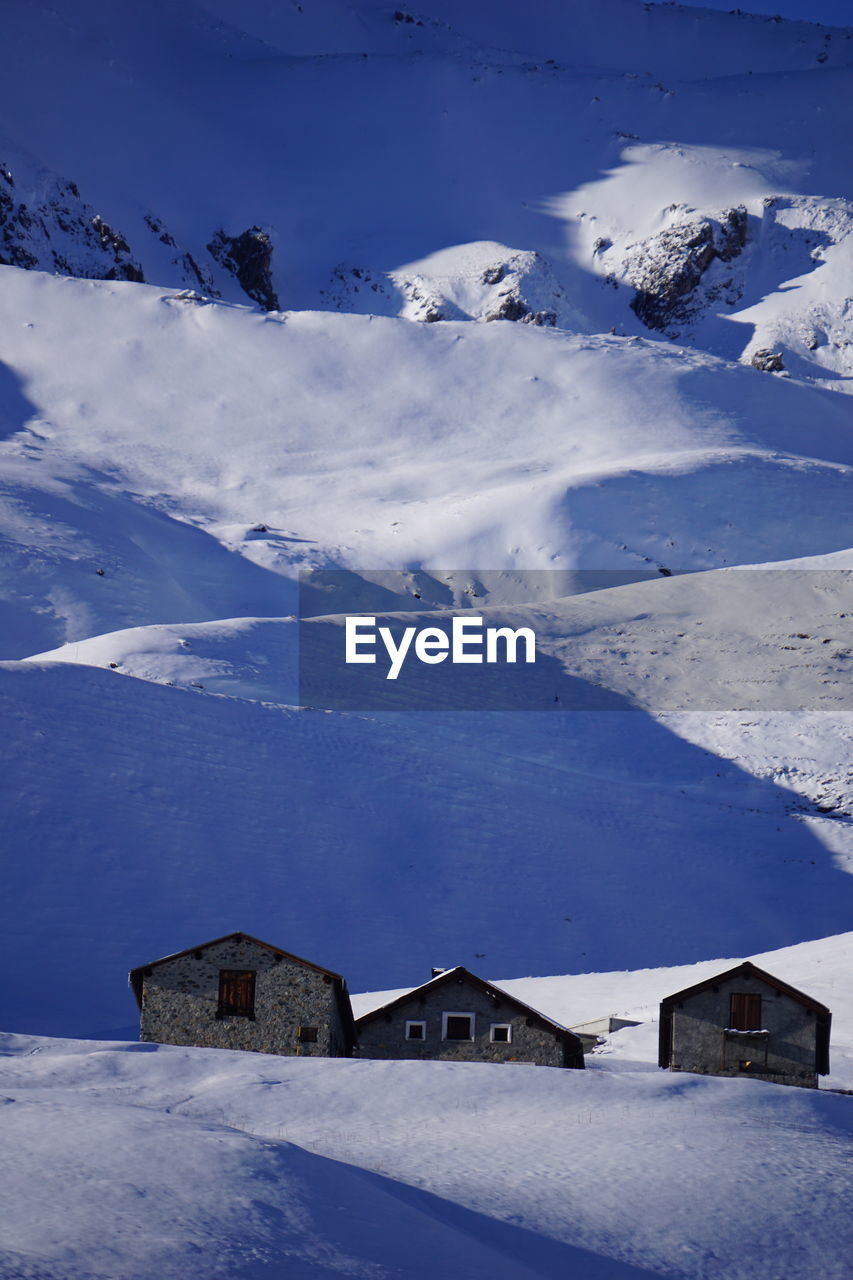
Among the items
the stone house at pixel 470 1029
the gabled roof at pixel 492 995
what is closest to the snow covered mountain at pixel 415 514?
the gabled roof at pixel 492 995

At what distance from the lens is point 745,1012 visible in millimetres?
20797

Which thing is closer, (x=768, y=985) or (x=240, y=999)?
(x=240, y=999)

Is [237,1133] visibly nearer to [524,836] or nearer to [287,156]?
[524,836]

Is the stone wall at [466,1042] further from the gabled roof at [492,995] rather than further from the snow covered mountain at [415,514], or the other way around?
the snow covered mountain at [415,514]

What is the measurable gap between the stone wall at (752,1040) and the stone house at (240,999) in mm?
4853

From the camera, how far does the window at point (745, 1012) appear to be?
68.1 ft

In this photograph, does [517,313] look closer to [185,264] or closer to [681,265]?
[681,265]

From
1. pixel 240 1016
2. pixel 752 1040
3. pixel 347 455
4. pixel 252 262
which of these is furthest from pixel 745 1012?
pixel 252 262

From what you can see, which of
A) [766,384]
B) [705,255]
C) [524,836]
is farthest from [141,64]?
[524,836]

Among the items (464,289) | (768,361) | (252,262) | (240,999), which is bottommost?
(240,999)

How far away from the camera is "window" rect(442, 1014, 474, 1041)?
67.8 feet

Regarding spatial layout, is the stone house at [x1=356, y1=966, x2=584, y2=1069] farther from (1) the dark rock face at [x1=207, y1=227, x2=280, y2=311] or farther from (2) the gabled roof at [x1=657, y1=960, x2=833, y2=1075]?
(1) the dark rock face at [x1=207, y1=227, x2=280, y2=311]

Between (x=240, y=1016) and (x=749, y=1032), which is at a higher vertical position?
(x=240, y=1016)

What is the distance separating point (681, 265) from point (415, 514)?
212 feet
